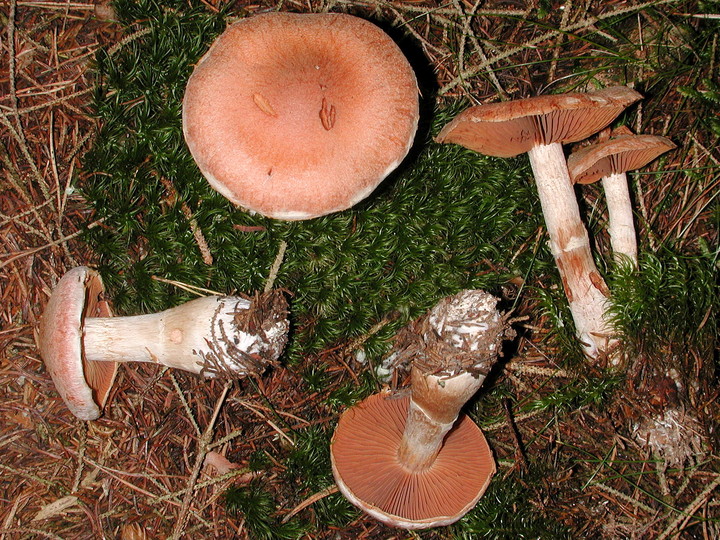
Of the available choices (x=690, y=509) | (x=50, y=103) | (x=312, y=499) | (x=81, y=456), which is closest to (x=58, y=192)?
(x=50, y=103)

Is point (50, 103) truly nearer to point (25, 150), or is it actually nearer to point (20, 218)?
point (25, 150)

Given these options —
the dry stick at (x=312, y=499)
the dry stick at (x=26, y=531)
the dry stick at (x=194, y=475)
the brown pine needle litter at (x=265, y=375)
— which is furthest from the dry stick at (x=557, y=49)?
the dry stick at (x=26, y=531)

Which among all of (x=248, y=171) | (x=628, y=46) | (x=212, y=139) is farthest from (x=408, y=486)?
(x=628, y=46)

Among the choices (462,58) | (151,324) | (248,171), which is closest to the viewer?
(248,171)

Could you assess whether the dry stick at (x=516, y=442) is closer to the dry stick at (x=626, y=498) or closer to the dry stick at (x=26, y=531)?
the dry stick at (x=626, y=498)

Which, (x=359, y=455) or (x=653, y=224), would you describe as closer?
(x=359, y=455)

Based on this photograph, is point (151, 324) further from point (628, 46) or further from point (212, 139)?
point (628, 46)

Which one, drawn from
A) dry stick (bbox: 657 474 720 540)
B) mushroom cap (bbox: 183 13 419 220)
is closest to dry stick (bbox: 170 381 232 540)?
mushroom cap (bbox: 183 13 419 220)

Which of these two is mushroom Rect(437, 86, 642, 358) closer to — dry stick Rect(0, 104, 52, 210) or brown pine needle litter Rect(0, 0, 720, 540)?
brown pine needle litter Rect(0, 0, 720, 540)
